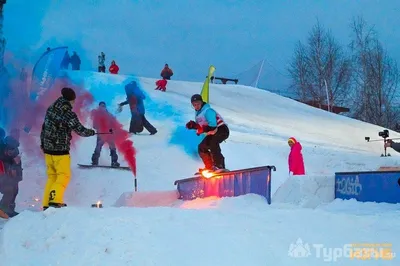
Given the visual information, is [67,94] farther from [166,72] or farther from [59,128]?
[166,72]

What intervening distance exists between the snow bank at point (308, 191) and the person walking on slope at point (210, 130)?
48.1 inches

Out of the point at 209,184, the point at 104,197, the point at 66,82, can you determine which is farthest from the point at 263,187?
the point at 66,82

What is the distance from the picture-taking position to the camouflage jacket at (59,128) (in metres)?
6.53

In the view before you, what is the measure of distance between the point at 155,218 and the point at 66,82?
11641mm

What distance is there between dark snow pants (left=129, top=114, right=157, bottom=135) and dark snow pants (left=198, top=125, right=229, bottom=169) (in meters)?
8.30

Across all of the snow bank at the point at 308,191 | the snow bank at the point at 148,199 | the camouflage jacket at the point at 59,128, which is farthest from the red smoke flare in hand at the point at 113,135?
the camouflage jacket at the point at 59,128

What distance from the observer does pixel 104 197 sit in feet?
37.4

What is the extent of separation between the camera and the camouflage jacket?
21.4 ft

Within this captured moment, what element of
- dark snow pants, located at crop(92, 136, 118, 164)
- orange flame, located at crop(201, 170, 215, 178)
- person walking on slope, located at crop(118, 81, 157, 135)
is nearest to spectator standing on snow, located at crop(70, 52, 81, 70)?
person walking on slope, located at crop(118, 81, 157, 135)

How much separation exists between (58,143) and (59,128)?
21 centimetres

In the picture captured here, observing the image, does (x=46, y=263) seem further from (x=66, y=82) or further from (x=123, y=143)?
(x=66, y=82)

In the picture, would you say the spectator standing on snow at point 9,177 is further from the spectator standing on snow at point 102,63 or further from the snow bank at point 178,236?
the spectator standing on snow at point 102,63

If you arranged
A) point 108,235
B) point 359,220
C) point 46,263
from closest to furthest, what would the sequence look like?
point 46,263
point 108,235
point 359,220

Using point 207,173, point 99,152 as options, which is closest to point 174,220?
point 207,173
